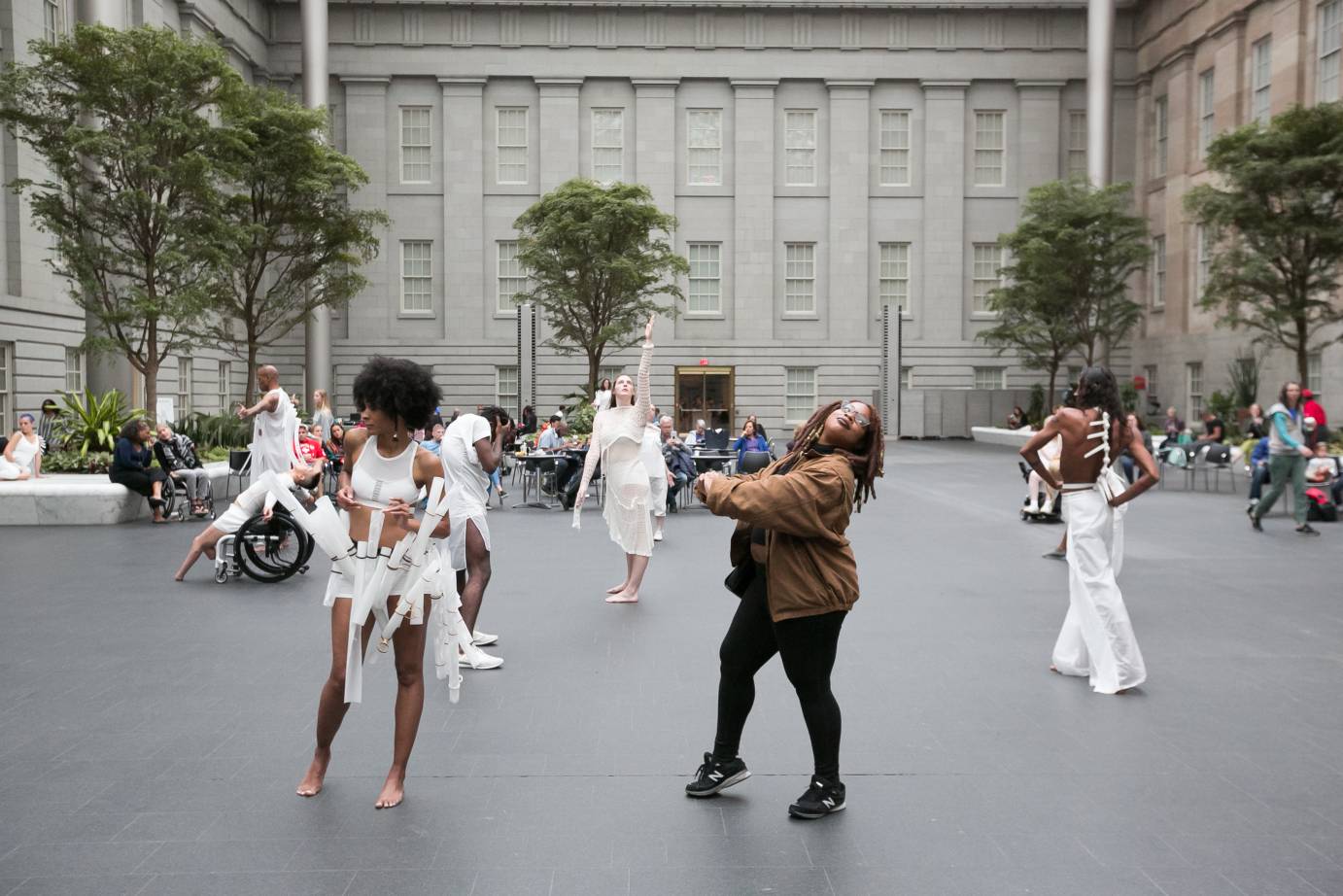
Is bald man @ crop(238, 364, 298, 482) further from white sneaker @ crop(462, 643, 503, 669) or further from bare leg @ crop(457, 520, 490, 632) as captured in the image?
white sneaker @ crop(462, 643, 503, 669)

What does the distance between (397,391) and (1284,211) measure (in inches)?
928

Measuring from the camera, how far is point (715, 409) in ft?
138

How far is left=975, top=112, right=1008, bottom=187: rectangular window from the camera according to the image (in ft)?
138

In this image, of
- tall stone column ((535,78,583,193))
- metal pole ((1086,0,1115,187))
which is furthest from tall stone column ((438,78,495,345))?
metal pole ((1086,0,1115,187))

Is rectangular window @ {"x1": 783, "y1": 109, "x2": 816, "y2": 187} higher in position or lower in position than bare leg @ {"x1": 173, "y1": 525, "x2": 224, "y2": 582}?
higher

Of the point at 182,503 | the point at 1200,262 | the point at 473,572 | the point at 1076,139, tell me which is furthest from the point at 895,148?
the point at 473,572

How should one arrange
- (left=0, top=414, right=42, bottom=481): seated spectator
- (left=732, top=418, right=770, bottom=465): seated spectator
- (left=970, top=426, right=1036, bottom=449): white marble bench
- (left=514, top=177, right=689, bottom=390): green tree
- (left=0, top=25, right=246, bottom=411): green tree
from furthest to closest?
(left=970, top=426, right=1036, bottom=449): white marble bench
(left=514, top=177, right=689, bottom=390): green tree
(left=732, top=418, right=770, bottom=465): seated spectator
(left=0, top=25, right=246, bottom=411): green tree
(left=0, top=414, right=42, bottom=481): seated spectator

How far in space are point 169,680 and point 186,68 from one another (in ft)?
52.9

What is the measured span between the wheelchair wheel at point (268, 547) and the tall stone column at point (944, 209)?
34059mm

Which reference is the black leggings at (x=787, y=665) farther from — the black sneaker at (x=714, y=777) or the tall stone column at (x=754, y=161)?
the tall stone column at (x=754, y=161)

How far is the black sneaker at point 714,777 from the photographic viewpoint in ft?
15.7

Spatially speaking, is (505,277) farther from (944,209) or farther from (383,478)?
(383,478)

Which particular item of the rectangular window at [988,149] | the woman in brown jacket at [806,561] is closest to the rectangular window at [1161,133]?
the rectangular window at [988,149]

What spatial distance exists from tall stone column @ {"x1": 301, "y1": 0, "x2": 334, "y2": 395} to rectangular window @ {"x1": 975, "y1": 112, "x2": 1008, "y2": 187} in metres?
22.9
